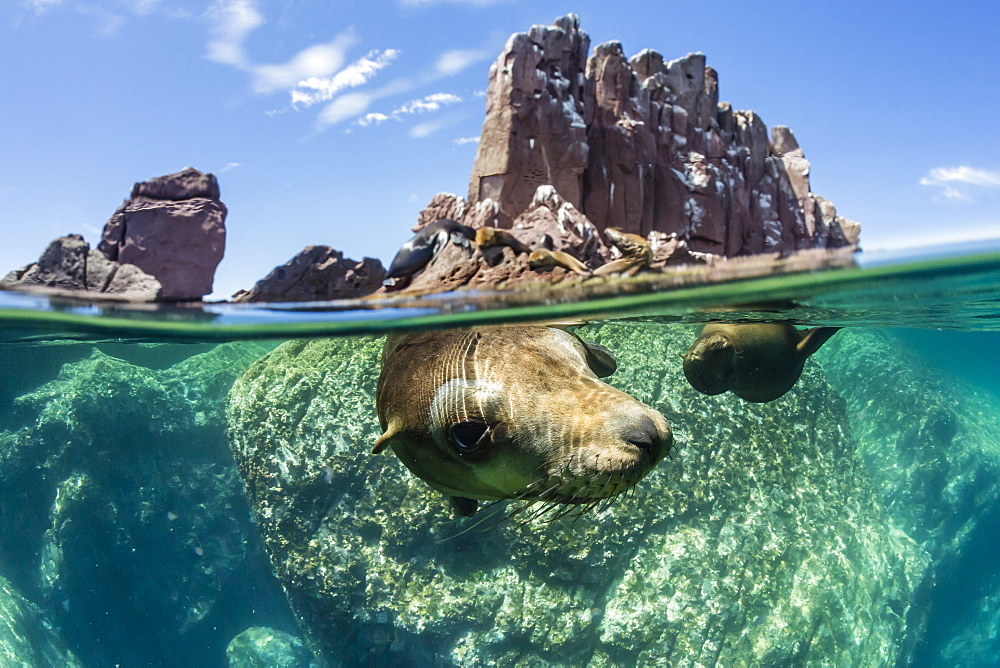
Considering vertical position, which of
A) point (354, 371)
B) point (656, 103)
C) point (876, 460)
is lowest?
point (876, 460)

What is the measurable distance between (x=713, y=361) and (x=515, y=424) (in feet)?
10.2

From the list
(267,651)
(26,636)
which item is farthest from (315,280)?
(26,636)

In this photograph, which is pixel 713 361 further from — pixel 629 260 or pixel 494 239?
pixel 494 239

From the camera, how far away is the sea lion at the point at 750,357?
5234mm

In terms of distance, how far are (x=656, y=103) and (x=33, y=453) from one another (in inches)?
1194

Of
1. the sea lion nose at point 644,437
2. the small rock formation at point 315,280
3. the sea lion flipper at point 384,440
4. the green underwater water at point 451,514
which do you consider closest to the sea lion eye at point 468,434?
the sea lion flipper at point 384,440

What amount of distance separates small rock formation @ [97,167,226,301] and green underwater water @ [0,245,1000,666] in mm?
3224

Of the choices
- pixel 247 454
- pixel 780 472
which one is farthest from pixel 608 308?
pixel 247 454

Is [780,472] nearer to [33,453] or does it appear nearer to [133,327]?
[133,327]

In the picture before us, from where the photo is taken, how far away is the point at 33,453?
44.0ft

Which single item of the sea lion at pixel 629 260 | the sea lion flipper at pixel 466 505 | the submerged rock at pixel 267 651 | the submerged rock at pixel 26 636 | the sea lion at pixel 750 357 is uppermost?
the sea lion at pixel 629 260

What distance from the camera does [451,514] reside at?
31.5ft

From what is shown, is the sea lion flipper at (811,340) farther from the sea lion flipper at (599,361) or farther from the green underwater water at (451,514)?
the sea lion flipper at (599,361)

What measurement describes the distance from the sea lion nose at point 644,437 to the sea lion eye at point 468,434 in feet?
2.18
